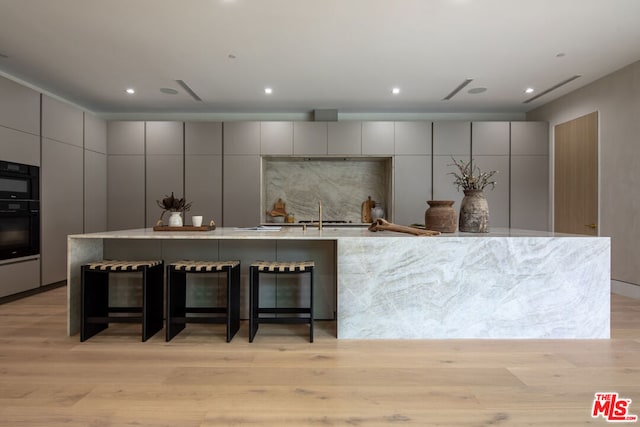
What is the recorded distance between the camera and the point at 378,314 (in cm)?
258

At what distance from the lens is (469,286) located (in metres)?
2.57

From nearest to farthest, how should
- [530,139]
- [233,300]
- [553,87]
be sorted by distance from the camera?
[233,300] < [553,87] < [530,139]

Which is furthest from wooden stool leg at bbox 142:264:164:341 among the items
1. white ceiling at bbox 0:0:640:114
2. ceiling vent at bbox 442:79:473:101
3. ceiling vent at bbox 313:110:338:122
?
ceiling vent at bbox 442:79:473:101

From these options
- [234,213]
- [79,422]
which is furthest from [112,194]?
[79,422]

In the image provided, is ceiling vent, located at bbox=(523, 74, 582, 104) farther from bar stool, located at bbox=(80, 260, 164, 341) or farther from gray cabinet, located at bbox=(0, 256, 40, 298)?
gray cabinet, located at bbox=(0, 256, 40, 298)

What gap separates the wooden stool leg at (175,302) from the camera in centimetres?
253

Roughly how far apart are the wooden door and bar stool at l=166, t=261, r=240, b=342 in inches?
172

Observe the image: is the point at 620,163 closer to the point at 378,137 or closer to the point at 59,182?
the point at 378,137

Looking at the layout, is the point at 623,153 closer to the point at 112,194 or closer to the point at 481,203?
the point at 481,203

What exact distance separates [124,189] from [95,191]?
374mm

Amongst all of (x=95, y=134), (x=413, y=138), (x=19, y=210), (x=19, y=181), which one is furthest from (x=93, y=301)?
(x=413, y=138)

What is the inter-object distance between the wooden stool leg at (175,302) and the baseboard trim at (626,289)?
452 cm

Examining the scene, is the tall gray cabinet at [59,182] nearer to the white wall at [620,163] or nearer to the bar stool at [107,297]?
the bar stool at [107,297]

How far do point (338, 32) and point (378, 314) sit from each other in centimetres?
237
